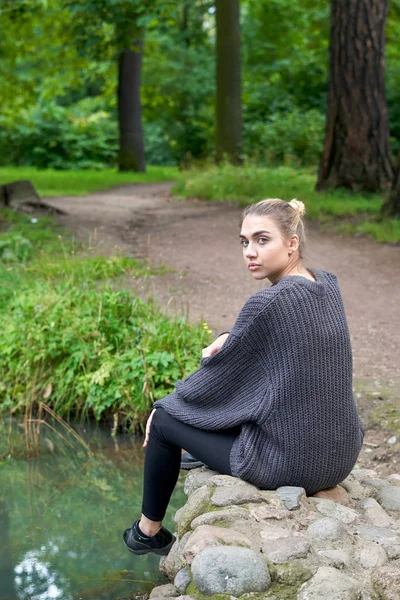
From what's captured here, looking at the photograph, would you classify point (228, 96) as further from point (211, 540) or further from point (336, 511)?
point (211, 540)

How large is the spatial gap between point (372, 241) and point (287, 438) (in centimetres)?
723

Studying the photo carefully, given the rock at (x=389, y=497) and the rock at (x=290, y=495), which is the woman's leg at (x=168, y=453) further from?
the rock at (x=389, y=497)

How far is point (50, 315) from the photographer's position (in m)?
6.58

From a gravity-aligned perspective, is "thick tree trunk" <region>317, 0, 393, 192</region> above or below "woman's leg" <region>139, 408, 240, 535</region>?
above

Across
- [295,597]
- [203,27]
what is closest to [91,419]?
[295,597]

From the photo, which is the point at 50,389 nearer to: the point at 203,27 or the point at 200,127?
the point at 200,127

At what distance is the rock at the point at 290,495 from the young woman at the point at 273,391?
4cm

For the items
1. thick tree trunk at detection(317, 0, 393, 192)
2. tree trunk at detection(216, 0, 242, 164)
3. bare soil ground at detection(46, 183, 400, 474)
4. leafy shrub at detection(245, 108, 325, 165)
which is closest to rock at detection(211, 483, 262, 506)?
bare soil ground at detection(46, 183, 400, 474)

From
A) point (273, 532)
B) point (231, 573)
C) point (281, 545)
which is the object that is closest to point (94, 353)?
point (273, 532)

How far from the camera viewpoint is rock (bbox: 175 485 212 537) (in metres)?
3.34

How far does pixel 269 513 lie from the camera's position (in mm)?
3182

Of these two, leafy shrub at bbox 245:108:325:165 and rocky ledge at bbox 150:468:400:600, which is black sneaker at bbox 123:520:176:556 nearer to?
rocky ledge at bbox 150:468:400:600

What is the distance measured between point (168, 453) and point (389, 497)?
37.3 inches

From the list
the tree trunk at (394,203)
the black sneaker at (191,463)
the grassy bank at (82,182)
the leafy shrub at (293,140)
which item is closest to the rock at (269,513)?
the black sneaker at (191,463)
